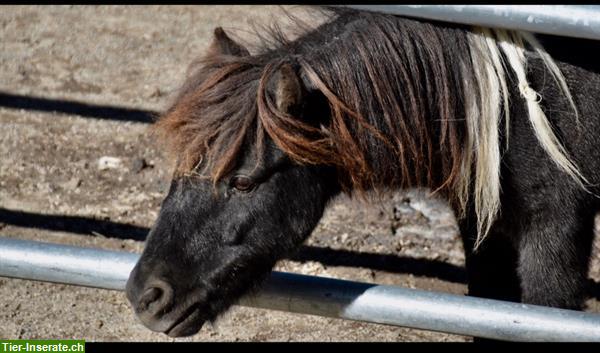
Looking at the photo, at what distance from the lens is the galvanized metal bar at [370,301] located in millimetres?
2465

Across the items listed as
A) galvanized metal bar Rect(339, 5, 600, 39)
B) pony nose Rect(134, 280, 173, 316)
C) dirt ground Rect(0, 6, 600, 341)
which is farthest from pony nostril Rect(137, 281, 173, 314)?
galvanized metal bar Rect(339, 5, 600, 39)

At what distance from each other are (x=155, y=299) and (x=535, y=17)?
1478mm

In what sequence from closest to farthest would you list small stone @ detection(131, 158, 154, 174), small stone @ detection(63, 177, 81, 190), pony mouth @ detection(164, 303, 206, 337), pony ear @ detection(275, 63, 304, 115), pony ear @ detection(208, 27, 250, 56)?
pony ear @ detection(275, 63, 304, 115) → pony mouth @ detection(164, 303, 206, 337) → pony ear @ detection(208, 27, 250, 56) → small stone @ detection(63, 177, 81, 190) → small stone @ detection(131, 158, 154, 174)

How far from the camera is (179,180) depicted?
2.96 meters

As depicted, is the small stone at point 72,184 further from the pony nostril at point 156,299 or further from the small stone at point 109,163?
the pony nostril at point 156,299

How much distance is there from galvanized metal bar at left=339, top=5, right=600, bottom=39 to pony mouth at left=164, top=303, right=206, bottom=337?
1.25m

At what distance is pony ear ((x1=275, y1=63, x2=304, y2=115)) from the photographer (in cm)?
283

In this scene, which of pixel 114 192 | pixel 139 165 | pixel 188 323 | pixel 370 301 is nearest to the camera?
pixel 370 301

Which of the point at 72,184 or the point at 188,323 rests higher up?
the point at 188,323

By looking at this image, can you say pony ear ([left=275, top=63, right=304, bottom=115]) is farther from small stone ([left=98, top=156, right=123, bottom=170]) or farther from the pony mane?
small stone ([left=98, top=156, right=123, bottom=170])

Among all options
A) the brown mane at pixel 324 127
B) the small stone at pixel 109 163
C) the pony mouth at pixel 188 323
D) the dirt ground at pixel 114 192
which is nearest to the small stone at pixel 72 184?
the dirt ground at pixel 114 192

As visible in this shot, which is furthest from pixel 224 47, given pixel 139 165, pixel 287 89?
pixel 139 165

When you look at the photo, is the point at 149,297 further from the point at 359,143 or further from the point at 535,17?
the point at 535,17

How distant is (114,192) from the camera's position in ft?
17.5
